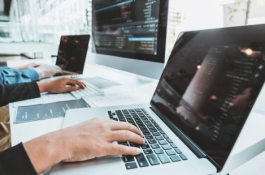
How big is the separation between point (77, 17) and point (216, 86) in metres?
1.74

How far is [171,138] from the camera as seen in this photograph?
15.0 inches

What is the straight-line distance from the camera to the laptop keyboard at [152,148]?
30 cm

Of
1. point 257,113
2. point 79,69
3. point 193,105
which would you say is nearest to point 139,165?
point 193,105

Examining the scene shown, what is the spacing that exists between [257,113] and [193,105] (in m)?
0.26

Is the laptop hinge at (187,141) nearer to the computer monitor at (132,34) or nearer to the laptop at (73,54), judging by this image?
the computer monitor at (132,34)

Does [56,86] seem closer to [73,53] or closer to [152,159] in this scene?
[73,53]

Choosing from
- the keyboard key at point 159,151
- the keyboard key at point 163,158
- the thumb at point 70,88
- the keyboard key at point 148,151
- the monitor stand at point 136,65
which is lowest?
the thumb at point 70,88

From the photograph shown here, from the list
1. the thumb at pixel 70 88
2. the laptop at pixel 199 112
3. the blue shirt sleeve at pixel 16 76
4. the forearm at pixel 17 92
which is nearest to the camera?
the laptop at pixel 199 112

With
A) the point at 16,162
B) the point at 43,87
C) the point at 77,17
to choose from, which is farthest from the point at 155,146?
the point at 77,17

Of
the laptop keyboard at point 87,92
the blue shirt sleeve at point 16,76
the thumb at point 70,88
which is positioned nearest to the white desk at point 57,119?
the laptop keyboard at point 87,92

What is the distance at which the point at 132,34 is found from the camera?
0.90 metres

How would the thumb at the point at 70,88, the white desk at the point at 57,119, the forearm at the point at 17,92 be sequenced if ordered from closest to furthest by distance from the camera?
the white desk at the point at 57,119 → the forearm at the point at 17,92 → the thumb at the point at 70,88

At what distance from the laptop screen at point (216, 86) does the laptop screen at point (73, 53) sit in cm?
65

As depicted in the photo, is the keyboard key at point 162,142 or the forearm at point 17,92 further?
the forearm at point 17,92
